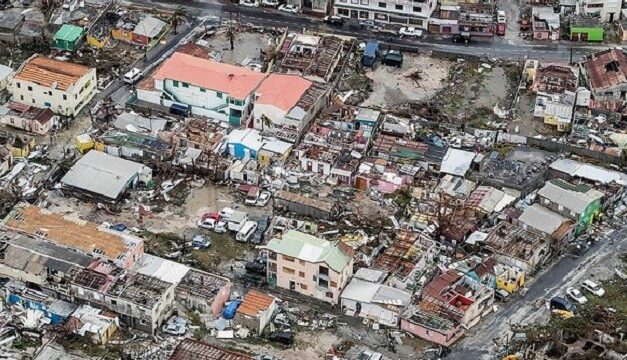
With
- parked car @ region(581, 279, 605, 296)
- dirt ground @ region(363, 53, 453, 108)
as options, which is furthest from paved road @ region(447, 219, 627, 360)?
dirt ground @ region(363, 53, 453, 108)

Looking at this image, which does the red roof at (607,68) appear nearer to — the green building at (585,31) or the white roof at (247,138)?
the green building at (585,31)

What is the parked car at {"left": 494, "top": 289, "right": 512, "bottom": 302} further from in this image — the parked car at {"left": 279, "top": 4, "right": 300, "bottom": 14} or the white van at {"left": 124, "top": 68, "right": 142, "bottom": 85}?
the parked car at {"left": 279, "top": 4, "right": 300, "bottom": 14}

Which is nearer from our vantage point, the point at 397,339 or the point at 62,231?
the point at 397,339

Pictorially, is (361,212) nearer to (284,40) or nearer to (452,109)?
(452,109)

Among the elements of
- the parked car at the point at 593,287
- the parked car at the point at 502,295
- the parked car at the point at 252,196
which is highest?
the parked car at the point at 252,196

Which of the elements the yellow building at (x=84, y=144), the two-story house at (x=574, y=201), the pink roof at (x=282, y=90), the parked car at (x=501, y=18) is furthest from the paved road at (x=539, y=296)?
the yellow building at (x=84, y=144)

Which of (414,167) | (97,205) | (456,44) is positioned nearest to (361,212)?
(414,167)
